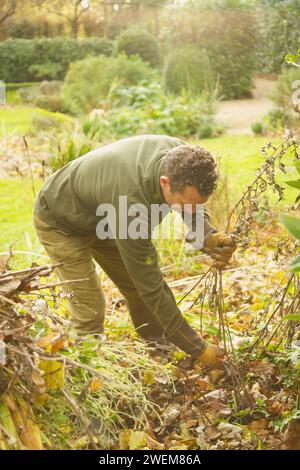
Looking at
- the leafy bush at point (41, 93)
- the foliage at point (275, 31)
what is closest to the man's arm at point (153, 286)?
the foliage at point (275, 31)

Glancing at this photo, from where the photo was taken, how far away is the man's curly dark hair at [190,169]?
2764 mm

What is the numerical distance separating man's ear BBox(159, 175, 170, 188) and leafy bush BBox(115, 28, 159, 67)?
12378 millimetres

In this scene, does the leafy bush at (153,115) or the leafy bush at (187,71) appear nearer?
the leafy bush at (153,115)

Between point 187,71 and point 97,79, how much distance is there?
1.82m

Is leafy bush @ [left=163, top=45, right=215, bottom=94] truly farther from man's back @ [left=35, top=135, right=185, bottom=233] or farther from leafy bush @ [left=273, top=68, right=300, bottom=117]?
man's back @ [left=35, top=135, right=185, bottom=233]

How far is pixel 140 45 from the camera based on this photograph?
14.8m

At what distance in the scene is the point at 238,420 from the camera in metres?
2.98

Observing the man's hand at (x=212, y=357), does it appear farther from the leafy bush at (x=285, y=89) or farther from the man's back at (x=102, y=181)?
the leafy bush at (x=285, y=89)

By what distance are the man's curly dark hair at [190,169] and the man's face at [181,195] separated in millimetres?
17

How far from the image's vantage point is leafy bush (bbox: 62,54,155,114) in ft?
40.2

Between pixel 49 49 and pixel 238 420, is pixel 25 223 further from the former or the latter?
pixel 49 49

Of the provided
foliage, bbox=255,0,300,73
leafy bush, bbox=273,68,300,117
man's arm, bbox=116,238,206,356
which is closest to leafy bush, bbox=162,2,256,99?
foliage, bbox=255,0,300,73

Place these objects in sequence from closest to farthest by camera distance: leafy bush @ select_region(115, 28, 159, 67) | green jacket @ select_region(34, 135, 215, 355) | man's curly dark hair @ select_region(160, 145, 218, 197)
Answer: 1. man's curly dark hair @ select_region(160, 145, 218, 197)
2. green jacket @ select_region(34, 135, 215, 355)
3. leafy bush @ select_region(115, 28, 159, 67)

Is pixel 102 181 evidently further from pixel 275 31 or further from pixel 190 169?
pixel 275 31
